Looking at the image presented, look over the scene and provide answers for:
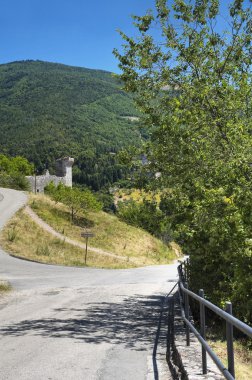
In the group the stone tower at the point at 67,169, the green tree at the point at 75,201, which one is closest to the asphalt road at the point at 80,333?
the green tree at the point at 75,201

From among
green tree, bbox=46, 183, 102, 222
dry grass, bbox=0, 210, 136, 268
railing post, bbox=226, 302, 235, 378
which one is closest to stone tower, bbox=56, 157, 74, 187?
green tree, bbox=46, 183, 102, 222

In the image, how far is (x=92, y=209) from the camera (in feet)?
181

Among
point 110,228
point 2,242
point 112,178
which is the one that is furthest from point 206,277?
point 112,178

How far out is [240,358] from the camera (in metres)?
7.57

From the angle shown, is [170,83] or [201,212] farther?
[170,83]

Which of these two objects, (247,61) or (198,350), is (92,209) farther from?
(198,350)

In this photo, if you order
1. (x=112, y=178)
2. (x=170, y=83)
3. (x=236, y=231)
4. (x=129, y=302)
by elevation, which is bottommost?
(x=129, y=302)

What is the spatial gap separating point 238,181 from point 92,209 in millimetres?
46522

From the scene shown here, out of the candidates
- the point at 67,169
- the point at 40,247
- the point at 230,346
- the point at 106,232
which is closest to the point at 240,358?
the point at 230,346

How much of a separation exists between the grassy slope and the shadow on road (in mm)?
21202

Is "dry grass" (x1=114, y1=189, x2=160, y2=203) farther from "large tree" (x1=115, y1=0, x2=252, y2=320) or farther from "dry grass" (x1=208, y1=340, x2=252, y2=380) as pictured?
"dry grass" (x1=208, y1=340, x2=252, y2=380)

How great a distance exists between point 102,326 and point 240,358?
3.93m

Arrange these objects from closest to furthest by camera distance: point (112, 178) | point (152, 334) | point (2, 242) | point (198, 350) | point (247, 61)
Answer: point (198, 350) → point (152, 334) → point (247, 61) → point (2, 242) → point (112, 178)

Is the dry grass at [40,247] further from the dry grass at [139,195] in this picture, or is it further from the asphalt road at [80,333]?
the dry grass at [139,195]
